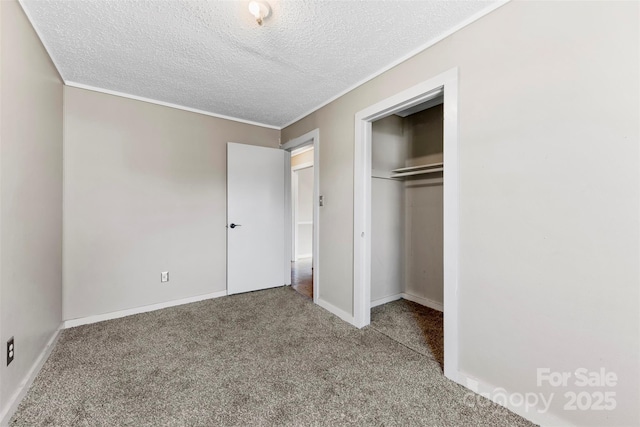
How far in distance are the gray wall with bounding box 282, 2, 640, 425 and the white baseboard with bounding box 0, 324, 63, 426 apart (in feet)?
8.51

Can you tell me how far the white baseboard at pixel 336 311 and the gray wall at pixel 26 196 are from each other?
2316 mm

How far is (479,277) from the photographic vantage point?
63.7 inches

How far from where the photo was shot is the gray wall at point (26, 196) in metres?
1.40

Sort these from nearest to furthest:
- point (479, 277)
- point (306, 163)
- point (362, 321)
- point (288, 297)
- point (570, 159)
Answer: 1. point (570, 159)
2. point (479, 277)
3. point (362, 321)
4. point (288, 297)
5. point (306, 163)

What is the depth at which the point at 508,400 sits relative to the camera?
1480mm

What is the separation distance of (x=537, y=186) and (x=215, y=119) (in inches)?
132

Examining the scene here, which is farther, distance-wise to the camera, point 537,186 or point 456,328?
point 456,328

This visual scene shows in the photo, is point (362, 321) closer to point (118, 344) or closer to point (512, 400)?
point (512, 400)

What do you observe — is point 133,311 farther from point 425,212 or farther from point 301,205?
point 301,205

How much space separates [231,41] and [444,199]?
1880 mm

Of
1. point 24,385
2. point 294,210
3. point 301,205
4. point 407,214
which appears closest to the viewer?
point 24,385

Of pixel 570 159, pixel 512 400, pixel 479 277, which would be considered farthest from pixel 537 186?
pixel 512 400

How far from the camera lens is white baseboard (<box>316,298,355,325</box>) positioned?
261 centimetres

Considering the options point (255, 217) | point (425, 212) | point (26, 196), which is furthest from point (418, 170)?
point (26, 196)
